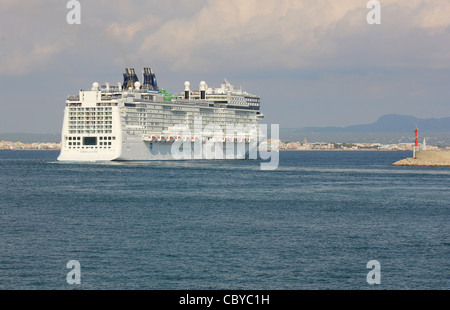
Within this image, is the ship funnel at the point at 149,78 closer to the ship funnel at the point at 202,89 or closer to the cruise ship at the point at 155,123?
the cruise ship at the point at 155,123

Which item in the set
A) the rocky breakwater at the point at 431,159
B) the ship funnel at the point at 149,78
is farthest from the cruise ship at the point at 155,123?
the rocky breakwater at the point at 431,159

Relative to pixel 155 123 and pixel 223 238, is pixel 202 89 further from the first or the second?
pixel 223 238

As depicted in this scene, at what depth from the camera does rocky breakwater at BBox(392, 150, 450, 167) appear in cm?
8905

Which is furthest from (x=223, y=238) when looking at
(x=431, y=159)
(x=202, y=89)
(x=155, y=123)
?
(x=202, y=89)

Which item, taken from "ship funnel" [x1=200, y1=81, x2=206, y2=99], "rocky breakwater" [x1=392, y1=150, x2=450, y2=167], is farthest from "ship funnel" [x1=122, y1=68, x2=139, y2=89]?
"rocky breakwater" [x1=392, y1=150, x2=450, y2=167]

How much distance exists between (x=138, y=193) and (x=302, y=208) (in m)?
13.4

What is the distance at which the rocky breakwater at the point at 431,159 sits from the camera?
89.1 meters

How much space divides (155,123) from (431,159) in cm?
3853

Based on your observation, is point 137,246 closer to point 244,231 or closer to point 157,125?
point 244,231

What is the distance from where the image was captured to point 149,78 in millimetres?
98250

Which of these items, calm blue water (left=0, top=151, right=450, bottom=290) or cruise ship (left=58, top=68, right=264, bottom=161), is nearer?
calm blue water (left=0, top=151, right=450, bottom=290)

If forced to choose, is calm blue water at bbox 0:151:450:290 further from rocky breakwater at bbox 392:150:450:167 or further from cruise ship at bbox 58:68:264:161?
rocky breakwater at bbox 392:150:450:167

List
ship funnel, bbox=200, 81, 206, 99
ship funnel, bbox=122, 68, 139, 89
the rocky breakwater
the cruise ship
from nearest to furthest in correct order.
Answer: the cruise ship → the rocky breakwater → ship funnel, bbox=122, 68, 139, 89 → ship funnel, bbox=200, 81, 206, 99

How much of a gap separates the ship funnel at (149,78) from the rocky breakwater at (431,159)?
127ft
